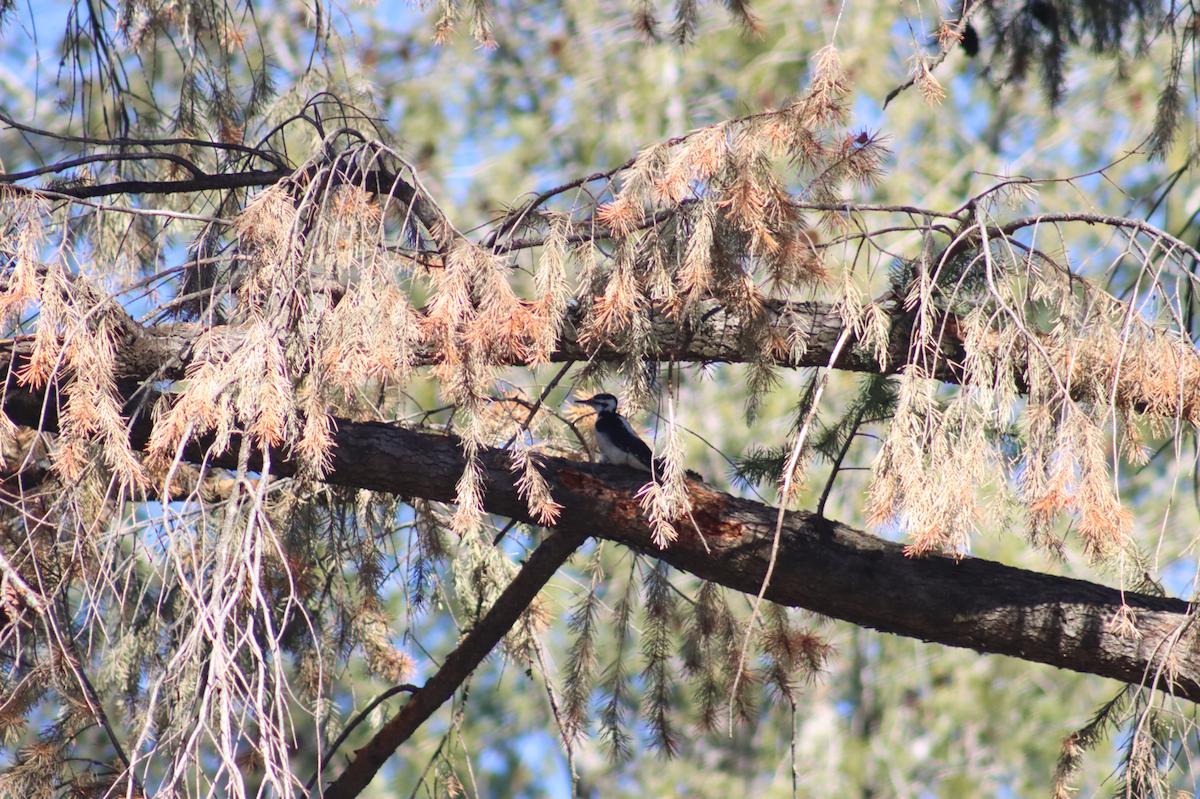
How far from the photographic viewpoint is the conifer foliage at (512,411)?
77.4 inches

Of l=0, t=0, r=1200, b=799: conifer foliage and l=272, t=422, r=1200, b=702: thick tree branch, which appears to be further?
l=272, t=422, r=1200, b=702: thick tree branch

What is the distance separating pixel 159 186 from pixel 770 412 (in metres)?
5.08

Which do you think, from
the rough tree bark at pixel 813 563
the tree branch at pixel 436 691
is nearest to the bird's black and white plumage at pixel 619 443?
the tree branch at pixel 436 691

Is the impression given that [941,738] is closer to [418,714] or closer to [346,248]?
[418,714]

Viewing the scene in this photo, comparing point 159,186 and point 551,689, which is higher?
point 159,186

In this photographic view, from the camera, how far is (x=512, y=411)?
8.80 feet

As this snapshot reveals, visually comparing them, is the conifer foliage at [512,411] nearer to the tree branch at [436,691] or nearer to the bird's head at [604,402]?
the tree branch at [436,691]

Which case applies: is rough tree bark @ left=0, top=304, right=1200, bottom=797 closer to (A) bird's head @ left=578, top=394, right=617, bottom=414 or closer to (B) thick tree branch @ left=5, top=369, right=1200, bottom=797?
(B) thick tree branch @ left=5, top=369, right=1200, bottom=797

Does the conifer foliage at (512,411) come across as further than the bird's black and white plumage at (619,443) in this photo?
No

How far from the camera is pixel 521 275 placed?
839cm

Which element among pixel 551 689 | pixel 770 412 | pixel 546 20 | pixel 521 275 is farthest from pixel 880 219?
pixel 551 689

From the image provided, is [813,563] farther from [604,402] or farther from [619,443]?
[604,402]

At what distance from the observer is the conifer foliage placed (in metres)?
1.96

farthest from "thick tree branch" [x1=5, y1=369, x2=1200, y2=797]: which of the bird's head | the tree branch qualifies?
the bird's head
